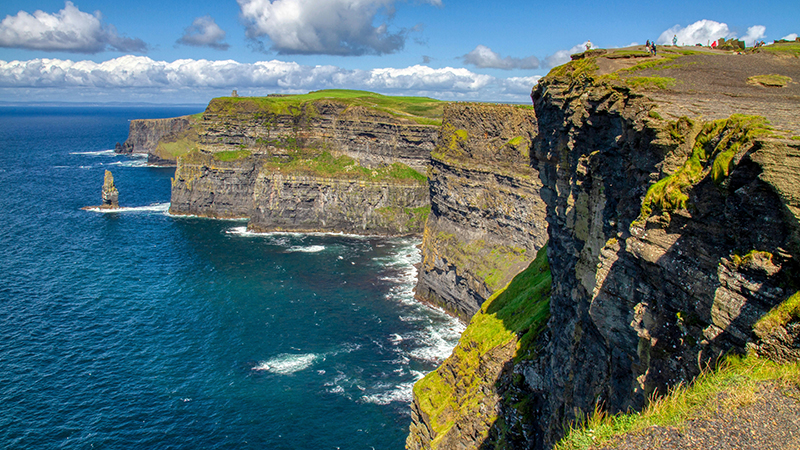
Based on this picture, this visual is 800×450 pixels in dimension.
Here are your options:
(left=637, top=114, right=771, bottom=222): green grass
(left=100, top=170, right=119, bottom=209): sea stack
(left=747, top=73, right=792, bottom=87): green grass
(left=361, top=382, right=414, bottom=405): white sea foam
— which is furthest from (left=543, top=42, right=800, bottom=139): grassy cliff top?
(left=100, top=170, right=119, bottom=209): sea stack

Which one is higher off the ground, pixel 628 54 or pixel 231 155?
pixel 628 54

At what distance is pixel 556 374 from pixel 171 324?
58.7 meters

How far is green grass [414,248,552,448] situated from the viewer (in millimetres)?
29594

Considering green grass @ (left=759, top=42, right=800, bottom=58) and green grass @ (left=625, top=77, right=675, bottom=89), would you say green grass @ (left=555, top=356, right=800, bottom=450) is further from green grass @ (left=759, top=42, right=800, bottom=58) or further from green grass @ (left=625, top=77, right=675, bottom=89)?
green grass @ (left=759, top=42, right=800, bottom=58)

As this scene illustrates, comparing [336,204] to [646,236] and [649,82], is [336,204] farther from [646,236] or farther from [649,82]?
[646,236]

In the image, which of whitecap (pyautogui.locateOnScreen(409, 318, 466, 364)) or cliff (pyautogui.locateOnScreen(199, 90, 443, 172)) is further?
cliff (pyautogui.locateOnScreen(199, 90, 443, 172))

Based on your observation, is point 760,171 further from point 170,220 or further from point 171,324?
point 170,220

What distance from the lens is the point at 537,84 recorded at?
90.6ft

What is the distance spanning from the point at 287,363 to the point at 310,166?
7952 cm

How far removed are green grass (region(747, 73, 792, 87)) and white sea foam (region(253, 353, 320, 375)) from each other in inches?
1957

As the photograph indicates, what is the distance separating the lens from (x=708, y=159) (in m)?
13.8

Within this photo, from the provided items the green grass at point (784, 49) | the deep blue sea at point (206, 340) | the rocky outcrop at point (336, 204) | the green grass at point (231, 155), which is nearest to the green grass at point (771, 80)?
the green grass at point (784, 49)

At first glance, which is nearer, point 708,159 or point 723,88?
point 708,159

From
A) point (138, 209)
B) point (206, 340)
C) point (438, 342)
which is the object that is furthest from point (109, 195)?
point (438, 342)
